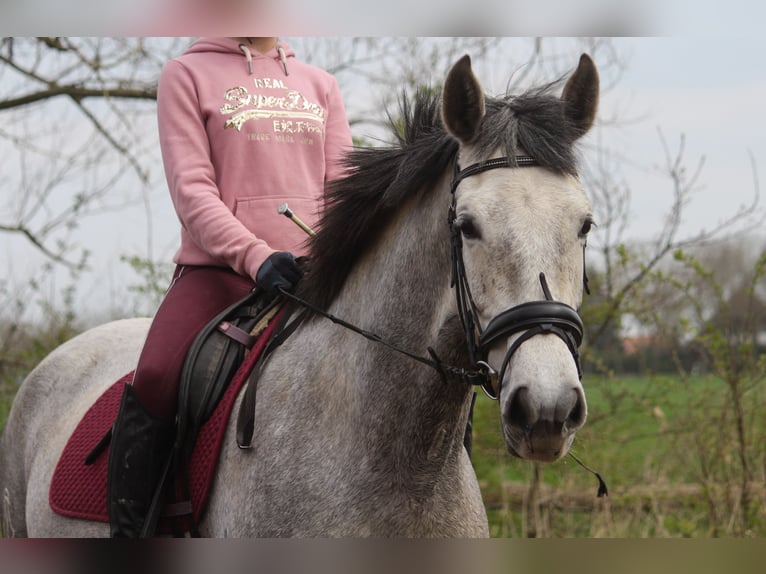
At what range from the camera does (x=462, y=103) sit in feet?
8.39

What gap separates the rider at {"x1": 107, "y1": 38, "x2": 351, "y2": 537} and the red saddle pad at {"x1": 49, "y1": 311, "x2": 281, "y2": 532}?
20 centimetres

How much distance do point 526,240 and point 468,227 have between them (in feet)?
0.65

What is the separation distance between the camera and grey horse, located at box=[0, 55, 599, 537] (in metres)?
2.26

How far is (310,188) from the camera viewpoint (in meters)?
3.45

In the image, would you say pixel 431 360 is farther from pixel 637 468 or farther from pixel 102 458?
pixel 637 468

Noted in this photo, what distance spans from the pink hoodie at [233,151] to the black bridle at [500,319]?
3.31 feet

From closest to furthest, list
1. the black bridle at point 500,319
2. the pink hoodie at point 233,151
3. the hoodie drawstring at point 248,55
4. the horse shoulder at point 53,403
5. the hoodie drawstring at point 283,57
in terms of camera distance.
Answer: the black bridle at point 500,319 < the pink hoodie at point 233,151 < the hoodie drawstring at point 248,55 < the hoodie drawstring at point 283,57 < the horse shoulder at point 53,403

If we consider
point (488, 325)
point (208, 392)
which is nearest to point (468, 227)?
point (488, 325)

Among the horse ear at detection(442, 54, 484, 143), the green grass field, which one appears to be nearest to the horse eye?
the horse ear at detection(442, 54, 484, 143)

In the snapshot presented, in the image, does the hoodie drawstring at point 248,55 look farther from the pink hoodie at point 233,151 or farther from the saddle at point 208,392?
the saddle at point 208,392

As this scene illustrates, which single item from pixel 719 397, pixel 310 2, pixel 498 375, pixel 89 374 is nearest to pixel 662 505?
pixel 719 397

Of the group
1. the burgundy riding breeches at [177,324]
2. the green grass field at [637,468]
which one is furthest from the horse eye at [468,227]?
the green grass field at [637,468]

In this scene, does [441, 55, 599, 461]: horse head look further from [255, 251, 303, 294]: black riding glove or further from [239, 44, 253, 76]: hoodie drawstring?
[239, 44, 253, 76]: hoodie drawstring

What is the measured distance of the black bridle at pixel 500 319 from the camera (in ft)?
7.16
